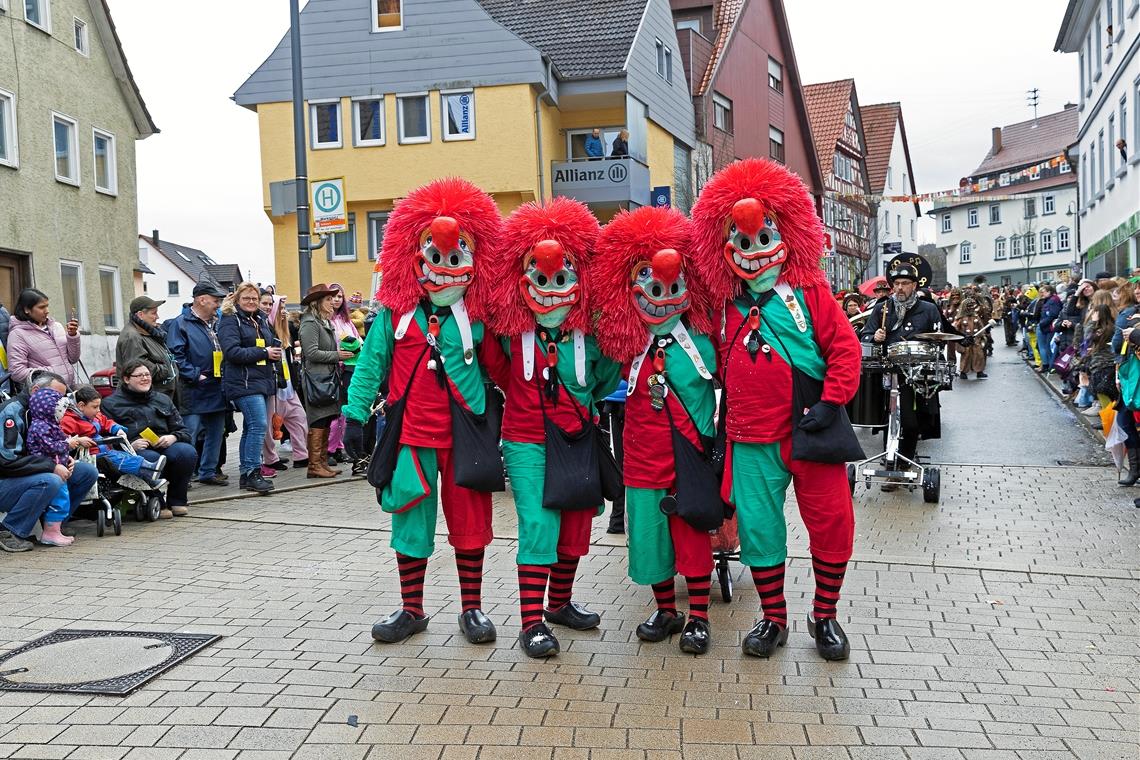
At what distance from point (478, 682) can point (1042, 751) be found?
2.12 metres

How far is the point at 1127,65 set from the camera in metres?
23.9

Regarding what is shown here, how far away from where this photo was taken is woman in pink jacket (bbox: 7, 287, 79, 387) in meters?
9.57

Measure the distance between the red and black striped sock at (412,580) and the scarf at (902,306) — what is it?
5.75 metres

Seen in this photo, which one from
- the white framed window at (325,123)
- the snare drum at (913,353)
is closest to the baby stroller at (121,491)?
the snare drum at (913,353)

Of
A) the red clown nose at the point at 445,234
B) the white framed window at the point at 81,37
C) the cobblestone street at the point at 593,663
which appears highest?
the white framed window at the point at 81,37

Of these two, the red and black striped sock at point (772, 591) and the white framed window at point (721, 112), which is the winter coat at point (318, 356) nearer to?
the red and black striped sock at point (772, 591)

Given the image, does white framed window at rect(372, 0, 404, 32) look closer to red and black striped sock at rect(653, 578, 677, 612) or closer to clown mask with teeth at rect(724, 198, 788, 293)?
clown mask with teeth at rect(724, 198, 788, 293)

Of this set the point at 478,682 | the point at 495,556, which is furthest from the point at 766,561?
the point at 495,556

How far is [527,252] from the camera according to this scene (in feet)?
16.9

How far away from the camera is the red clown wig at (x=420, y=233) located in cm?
521

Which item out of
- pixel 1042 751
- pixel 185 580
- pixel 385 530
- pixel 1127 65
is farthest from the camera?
pixel 1127 65

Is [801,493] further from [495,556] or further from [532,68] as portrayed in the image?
[532,68]

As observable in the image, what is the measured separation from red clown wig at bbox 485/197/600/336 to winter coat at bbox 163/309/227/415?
17.5 ft

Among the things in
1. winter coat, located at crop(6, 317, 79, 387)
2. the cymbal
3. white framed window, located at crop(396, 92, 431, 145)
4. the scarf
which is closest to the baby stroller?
winter coat, located at crop(6, 317, 79, 387)
